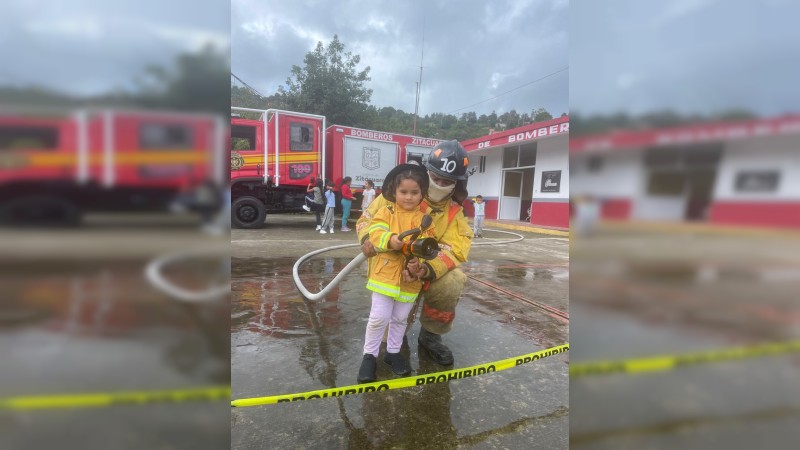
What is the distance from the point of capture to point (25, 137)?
0.40 metres

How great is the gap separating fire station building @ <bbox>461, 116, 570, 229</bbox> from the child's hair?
7402 millimetres

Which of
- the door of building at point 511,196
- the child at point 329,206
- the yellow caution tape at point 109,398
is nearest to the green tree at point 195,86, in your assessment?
the yellow caution tape at point 109,398

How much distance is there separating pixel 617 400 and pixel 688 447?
0.17 metres

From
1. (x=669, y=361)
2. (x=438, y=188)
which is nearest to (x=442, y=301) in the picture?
(x=438, y=188)

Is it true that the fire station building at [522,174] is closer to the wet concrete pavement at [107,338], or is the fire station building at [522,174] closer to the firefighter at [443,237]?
the firefighter at [443,237]

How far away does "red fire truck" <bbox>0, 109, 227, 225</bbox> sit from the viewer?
1.31 feet

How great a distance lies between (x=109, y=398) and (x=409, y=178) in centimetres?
179

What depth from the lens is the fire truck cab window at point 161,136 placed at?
459mm

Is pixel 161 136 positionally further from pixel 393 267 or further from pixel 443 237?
pixel 443 237

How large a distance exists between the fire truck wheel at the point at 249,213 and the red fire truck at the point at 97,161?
29.9 feet

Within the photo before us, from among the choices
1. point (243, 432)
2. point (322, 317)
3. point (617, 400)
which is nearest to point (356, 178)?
point (322, 317)

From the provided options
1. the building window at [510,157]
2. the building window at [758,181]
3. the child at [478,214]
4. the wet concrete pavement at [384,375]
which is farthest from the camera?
the building window at [510,157]

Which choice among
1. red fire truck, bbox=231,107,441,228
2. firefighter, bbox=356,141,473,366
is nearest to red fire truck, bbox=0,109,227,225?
firefighter, bbox=356,141,473,366

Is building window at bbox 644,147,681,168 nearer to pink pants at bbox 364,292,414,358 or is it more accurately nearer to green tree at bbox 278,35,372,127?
pink pants at bbox 364,292,414,358
